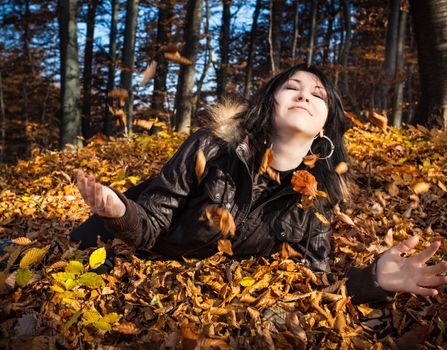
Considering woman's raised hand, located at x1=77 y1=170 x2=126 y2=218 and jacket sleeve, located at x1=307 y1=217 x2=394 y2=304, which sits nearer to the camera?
woman's raised hand, located at x1=77 y1=170 x2=126 y2=218

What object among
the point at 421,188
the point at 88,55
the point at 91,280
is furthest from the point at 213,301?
the point at 88,55

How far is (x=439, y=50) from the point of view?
4363mm

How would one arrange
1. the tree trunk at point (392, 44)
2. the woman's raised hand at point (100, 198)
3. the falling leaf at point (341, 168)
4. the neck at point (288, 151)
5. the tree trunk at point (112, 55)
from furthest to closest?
the tree trunk at point (112, 55) → the tree trunk at point (392, 44) → the falling leaf at point (341, 168) → the neck at point (288, 151) → the woman's raised hand at point (100, 198)

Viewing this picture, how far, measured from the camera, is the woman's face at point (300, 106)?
6.54 ft

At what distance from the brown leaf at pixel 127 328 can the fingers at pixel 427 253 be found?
1.37 m

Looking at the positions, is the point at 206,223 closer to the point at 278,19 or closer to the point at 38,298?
the point at 38,298

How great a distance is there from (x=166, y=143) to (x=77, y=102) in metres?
3.26

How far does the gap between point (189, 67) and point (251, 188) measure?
455 centimetres

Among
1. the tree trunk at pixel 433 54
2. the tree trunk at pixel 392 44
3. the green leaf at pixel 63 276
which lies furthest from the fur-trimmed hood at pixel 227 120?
the tree trunk at pixel 392 44

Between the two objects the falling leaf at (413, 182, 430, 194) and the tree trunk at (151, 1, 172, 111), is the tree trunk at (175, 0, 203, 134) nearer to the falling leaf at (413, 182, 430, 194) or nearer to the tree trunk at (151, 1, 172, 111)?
the tree trunk at (151, 1, 172, 111)

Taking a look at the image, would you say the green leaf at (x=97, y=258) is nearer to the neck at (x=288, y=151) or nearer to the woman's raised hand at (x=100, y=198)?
the woman's raised hand at (x=100, y=198)

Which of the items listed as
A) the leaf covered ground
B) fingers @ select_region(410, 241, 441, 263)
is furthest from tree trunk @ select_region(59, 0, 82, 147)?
fingers @ select_region(410, 241, 441, 263)

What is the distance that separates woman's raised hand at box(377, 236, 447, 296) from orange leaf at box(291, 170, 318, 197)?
48 cm

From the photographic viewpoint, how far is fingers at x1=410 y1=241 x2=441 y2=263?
155 centimetres
